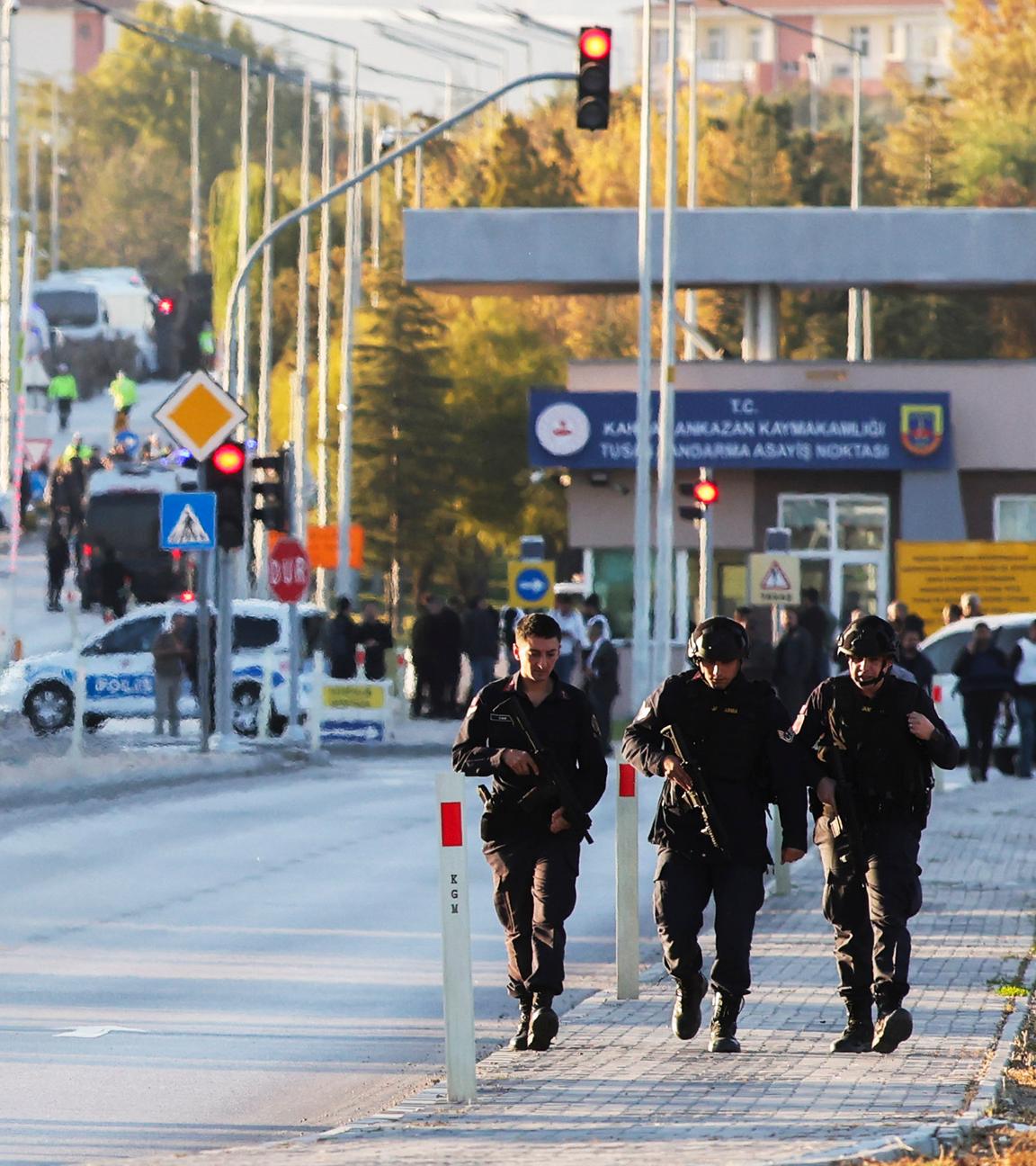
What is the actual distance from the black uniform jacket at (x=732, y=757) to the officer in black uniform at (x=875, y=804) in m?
0.16

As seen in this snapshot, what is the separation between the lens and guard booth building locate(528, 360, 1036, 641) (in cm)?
4388

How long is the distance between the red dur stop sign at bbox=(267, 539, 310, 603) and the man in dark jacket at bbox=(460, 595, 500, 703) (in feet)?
20.5

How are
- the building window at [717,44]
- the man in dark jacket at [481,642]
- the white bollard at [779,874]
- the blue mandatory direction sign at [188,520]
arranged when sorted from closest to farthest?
the white bollard at [779,874], the blue mandatory direction sign at [188,520], the man in dark jacket at [481,642], the building window at [717,44]

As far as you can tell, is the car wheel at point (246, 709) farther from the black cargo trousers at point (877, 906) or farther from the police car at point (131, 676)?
the black cargo trousers at point (877, 906)

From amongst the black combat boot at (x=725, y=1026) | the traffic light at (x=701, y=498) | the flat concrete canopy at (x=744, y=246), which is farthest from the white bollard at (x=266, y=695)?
the black combat boot at (x=725, y=1026)

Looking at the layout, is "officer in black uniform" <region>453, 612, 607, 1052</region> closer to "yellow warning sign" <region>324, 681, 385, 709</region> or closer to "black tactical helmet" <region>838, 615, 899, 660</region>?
"black tactical helmet" <region>838, 615, 899, 660</region>

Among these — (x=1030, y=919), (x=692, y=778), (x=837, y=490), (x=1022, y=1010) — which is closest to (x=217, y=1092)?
(x=692, y=778)

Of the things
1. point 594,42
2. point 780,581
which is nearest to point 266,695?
point 780,581

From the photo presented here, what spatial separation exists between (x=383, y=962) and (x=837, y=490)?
3209cm

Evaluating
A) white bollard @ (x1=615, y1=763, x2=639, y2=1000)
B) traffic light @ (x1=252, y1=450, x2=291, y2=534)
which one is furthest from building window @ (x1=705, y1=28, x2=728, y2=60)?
white bollard @ (x1=615, y1=763, x2=639, y2=1000)

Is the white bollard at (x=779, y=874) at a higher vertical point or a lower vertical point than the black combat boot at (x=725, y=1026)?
lower

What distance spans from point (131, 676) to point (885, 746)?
84.0ft

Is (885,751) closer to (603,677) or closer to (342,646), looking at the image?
(603,677)

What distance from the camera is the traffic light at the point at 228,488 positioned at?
88.1 ft
